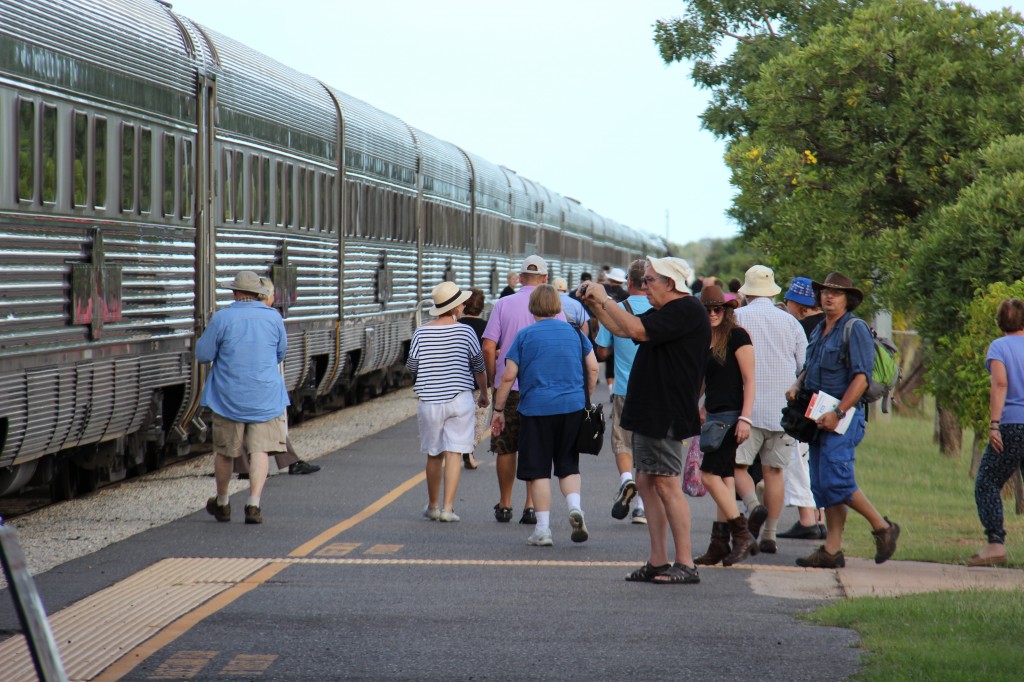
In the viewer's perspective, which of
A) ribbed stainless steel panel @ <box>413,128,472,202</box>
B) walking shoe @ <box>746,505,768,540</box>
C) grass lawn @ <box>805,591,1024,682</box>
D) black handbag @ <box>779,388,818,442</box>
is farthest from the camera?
ribbed stainless steel panel @ <box>413,128,472,202</box>

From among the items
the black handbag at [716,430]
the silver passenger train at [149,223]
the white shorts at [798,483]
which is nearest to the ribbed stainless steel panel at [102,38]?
the silver passenger train at [149,223]

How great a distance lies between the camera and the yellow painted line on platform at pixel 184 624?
6767 mm

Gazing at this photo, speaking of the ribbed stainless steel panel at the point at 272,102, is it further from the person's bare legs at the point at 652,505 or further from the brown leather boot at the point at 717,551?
the person's bare legs at the point at 652,505

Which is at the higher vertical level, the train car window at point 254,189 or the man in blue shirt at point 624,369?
the train car window at point 254,189

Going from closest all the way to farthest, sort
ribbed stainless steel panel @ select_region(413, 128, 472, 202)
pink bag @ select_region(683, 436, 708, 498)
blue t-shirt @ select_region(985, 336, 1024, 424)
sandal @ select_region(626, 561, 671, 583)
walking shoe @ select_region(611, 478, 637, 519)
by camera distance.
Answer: sandal @ select_region(626, 561, 671, 583) → blue t-shirt @ select_region(985, 336, 1024, 424) → pink bag @ select_region(683, 436, 708, 498) → walking shoe @ select_region(611, 478, 637, 519) → ribbed stainless steel panel @ select_region(413, 128, 472, 202)

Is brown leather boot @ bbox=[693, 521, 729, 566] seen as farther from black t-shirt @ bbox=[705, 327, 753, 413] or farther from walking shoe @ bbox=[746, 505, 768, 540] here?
black t-shirt @ bbox=[705, 327, 753, 413]

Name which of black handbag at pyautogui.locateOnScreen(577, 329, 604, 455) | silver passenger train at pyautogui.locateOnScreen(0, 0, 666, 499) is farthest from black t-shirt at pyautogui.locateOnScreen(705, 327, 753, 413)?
silver passenger train at pyautogui.locateOnScreen(0, 0, 666, 499)

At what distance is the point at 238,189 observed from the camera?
1557 centimetres

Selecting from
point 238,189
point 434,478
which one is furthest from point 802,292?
point 238,189

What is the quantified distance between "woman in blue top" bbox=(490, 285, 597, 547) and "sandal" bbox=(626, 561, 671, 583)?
1582mm

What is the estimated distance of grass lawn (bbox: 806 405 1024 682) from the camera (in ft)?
22.3

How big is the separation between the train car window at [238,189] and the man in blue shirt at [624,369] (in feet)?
14.7

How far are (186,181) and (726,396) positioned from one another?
18.7 feet

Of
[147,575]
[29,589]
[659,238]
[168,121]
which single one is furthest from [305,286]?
[659,238]
